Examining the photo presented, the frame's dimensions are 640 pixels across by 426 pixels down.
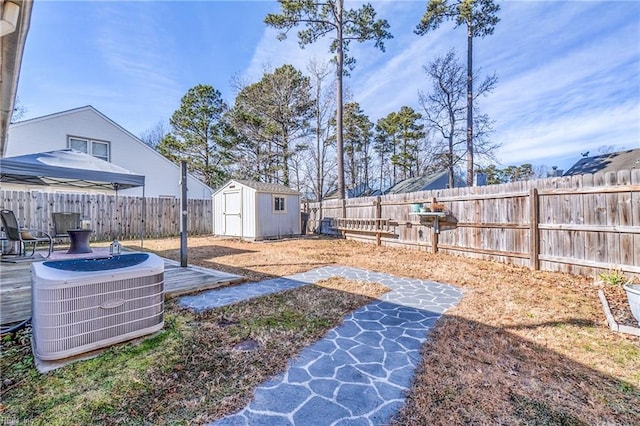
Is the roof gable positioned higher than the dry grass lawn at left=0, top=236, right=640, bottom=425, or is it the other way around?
the roof gable

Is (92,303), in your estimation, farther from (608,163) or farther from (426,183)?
(608,163)

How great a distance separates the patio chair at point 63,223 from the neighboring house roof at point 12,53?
4.66 metres

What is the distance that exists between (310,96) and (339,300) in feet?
49.9

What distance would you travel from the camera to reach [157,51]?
963 centimetres

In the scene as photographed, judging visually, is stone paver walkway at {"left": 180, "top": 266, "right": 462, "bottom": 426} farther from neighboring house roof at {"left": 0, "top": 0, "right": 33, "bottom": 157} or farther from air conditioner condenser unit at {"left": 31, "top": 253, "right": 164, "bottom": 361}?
neighboring house roof at {"left": 0, "top": 0, "right": 33, "bottom": 157}

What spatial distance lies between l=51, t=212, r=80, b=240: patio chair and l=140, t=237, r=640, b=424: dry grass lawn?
8399 mm

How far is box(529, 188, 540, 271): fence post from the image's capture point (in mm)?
5379

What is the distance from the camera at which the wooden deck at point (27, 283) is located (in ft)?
10.1

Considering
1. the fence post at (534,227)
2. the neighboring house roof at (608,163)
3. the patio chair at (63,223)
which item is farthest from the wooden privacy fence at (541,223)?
the neighboring house roof at (608,163)

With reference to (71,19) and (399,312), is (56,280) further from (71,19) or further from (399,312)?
(71,19)

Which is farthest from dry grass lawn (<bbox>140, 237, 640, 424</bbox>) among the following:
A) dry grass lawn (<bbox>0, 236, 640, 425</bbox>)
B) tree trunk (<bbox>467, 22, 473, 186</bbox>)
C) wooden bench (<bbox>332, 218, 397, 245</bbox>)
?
tree trunk (<bbox>467, 22, 473, 186</bbox>)

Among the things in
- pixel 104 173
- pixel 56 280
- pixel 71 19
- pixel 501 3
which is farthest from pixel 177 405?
pixel 501 3

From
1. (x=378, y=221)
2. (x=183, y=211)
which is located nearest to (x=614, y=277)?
(x=378, y=221)

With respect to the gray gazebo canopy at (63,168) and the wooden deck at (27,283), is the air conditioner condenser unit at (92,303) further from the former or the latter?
the gray gazebo canopy at (63,168)
